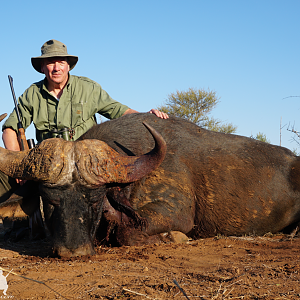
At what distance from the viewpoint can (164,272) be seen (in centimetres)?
315

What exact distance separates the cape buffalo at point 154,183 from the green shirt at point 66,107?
3.85 ft

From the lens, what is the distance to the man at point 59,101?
19.7ft

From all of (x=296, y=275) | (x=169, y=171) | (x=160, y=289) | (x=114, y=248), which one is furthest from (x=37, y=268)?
(x=296, y=275)

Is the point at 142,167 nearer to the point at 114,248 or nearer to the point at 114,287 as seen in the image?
the point at 114,248

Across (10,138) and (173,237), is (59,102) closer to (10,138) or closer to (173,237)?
(10,138)

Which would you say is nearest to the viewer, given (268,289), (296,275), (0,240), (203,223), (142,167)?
(268,289)

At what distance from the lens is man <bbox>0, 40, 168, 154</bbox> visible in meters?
6.01

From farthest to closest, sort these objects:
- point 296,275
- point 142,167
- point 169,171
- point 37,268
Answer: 1. point 169,171
2. point 142,167
3. point 37,268
4. point 296,275

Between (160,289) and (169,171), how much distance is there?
87.3 inches

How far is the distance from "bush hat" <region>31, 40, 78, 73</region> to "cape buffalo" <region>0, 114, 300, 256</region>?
67.1 inches

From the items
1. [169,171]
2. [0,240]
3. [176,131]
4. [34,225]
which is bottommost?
[0,240]

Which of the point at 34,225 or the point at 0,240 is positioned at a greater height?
the point at 34,225

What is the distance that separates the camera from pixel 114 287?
2.72 m

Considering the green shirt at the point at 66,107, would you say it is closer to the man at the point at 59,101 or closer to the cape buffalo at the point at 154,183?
the man at the point at 59,101
